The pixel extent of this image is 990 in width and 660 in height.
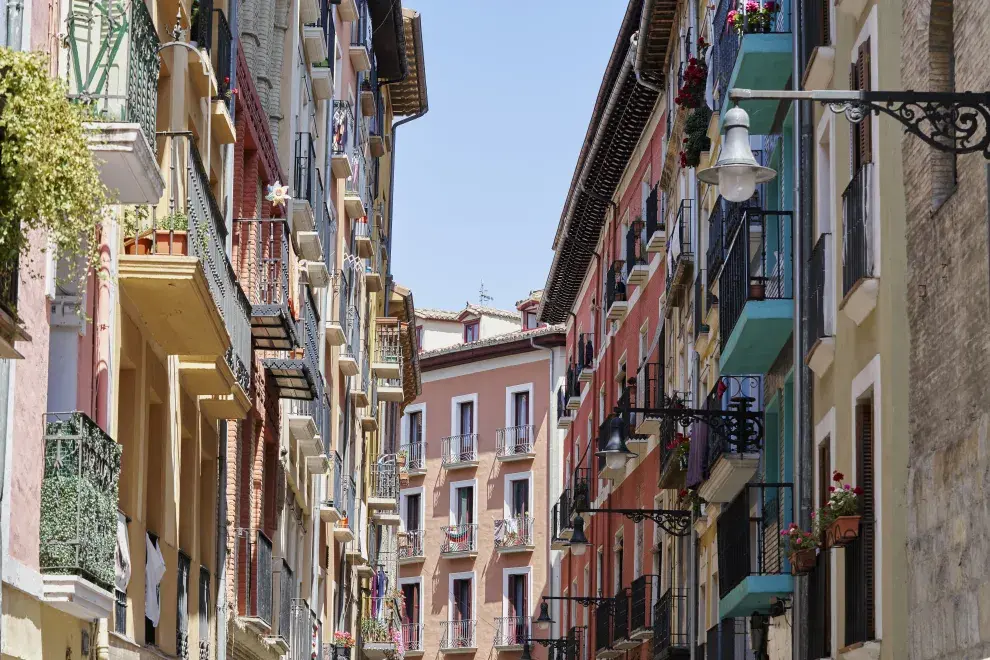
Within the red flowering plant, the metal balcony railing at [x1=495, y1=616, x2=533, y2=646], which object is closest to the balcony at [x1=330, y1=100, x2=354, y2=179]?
the red flowering plant

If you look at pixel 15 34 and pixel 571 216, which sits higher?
pixel 571 216

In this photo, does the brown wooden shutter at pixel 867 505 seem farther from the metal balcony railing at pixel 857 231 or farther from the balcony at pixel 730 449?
the balcony at pixel 730 449

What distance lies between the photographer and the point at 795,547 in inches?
738

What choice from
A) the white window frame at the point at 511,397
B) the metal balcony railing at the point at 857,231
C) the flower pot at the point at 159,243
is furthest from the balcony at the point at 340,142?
the white window frame at the point at 511,397

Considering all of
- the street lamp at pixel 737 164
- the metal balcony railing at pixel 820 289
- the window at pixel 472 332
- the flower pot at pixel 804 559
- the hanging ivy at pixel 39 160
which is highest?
the window at pixel 472 332

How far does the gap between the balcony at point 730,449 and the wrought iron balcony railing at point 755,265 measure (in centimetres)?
81

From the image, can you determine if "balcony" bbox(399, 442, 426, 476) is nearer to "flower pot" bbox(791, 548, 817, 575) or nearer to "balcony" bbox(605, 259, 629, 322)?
"balcony" bbox(605, 259, 629, 322)

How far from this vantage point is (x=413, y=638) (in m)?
59.6

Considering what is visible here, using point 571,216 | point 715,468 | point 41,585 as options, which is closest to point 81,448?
point 41,585

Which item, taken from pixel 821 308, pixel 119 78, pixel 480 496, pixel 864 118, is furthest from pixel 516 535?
pixel 119 78

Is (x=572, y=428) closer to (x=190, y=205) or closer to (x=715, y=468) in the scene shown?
(x=715, y=468)

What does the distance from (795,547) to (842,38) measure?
4842 millimetres

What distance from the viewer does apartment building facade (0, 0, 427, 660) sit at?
13180 mm

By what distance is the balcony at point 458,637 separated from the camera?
58281 mm
